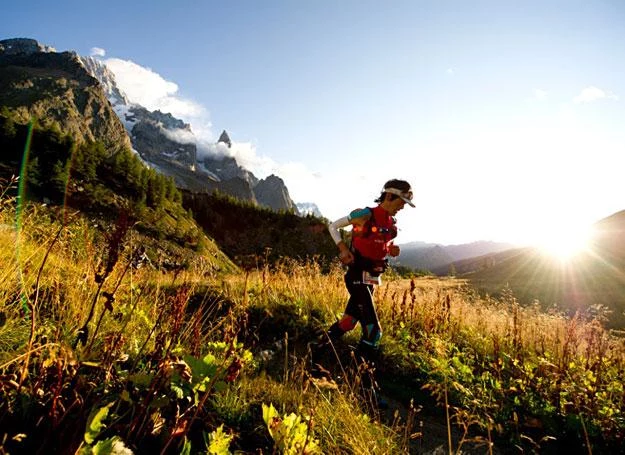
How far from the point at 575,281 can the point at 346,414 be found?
136 feet

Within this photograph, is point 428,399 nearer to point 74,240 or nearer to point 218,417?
point 218,417

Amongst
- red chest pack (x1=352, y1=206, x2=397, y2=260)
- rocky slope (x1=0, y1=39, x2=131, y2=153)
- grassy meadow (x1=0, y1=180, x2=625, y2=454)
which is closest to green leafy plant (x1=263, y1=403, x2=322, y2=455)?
grassy meadow (x1=0, y1=180, x2=625, y2=454)

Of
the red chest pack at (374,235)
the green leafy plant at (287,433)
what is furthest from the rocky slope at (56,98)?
the green leafy plant at (287,433)

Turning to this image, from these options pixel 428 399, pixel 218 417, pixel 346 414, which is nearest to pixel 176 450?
pixel 218 417

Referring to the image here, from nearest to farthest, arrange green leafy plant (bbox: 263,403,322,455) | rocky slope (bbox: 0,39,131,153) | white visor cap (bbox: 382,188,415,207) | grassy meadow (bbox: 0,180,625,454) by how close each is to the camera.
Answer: grassy meadow (bbox: 0,180,625,454)
green leafy plant (bbox: 263,403,322,455)
white visor cap (bbox: 382,188,415,207)
rocky slope (bbox: 0,39,131,153)

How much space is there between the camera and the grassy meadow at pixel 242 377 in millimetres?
1797

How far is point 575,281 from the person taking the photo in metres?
34.4

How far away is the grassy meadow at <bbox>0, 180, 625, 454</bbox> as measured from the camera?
5.90ft

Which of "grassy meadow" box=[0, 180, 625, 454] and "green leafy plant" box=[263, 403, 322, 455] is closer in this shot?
"grassy meadow" box=[0, 180, 625, 454]

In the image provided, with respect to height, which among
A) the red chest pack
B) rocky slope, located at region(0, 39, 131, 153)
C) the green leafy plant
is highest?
rocky slope, located at region(0, 39, 131, 153)

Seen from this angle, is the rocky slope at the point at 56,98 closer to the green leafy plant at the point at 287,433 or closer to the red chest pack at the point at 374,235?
the red chest pack at the point at 374,235

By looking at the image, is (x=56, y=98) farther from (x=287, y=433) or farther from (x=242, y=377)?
(x=287, y=433)

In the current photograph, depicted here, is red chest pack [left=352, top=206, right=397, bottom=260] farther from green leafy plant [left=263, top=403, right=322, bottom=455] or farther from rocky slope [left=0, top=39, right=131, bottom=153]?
rocky slope [left=0, top=39, right=131, bottom=153]

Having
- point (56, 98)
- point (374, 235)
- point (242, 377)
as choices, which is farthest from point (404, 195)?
point (56, 98)
